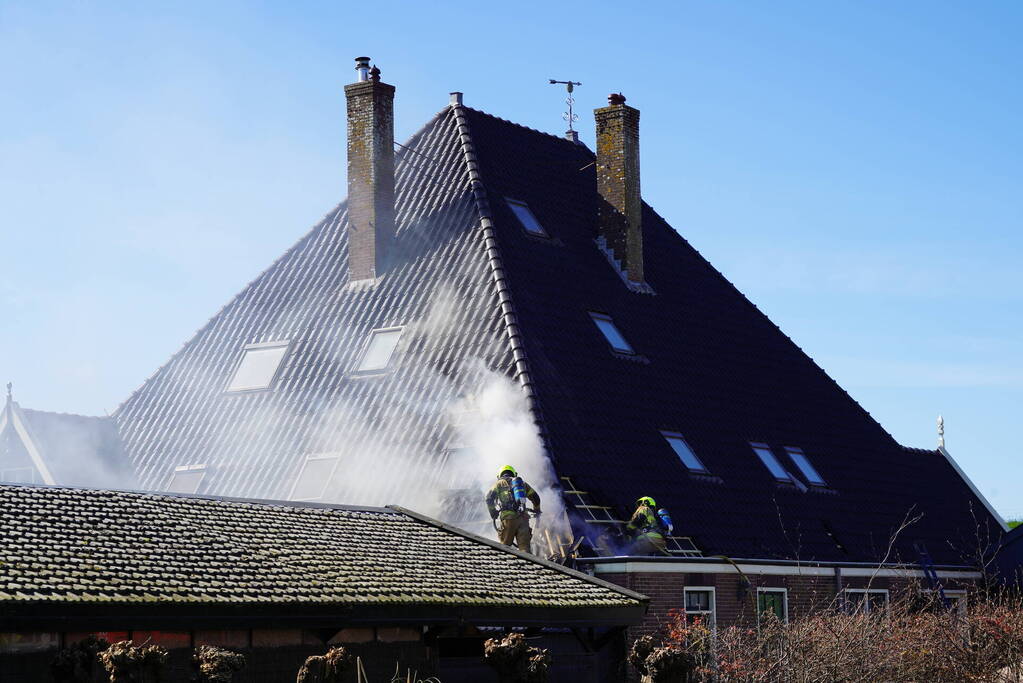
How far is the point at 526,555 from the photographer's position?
25.2 m

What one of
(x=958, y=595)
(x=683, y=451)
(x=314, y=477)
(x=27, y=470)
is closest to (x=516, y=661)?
(x=314, y=477)

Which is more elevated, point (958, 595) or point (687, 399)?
point (687, 399)

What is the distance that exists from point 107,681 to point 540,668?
5523mm

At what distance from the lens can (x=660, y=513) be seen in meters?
27.8

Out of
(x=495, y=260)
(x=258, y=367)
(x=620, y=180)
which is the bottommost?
(x=258, y=367)

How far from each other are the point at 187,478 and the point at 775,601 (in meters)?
12.4

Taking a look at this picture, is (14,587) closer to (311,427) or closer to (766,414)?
(311,427)

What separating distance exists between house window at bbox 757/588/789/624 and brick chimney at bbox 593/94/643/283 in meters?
8.72

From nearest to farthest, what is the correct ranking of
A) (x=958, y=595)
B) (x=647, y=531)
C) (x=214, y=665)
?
(x=214, y=665)
(x=647, y=531)
(x=958, y=595)

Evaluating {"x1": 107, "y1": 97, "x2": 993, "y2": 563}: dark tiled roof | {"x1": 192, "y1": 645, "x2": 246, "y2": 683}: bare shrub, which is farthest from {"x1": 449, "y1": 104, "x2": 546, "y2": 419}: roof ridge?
{"x1": 192, "y1": 645, "x2": 246, "y2": 683}: bare shrub

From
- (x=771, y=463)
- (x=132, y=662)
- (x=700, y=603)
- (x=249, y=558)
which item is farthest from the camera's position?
(x=771, y=463)

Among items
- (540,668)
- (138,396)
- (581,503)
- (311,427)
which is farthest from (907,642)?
(138,396)

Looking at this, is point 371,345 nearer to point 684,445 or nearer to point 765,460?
point 684,445

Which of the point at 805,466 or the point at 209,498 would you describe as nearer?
the point at 209,498
